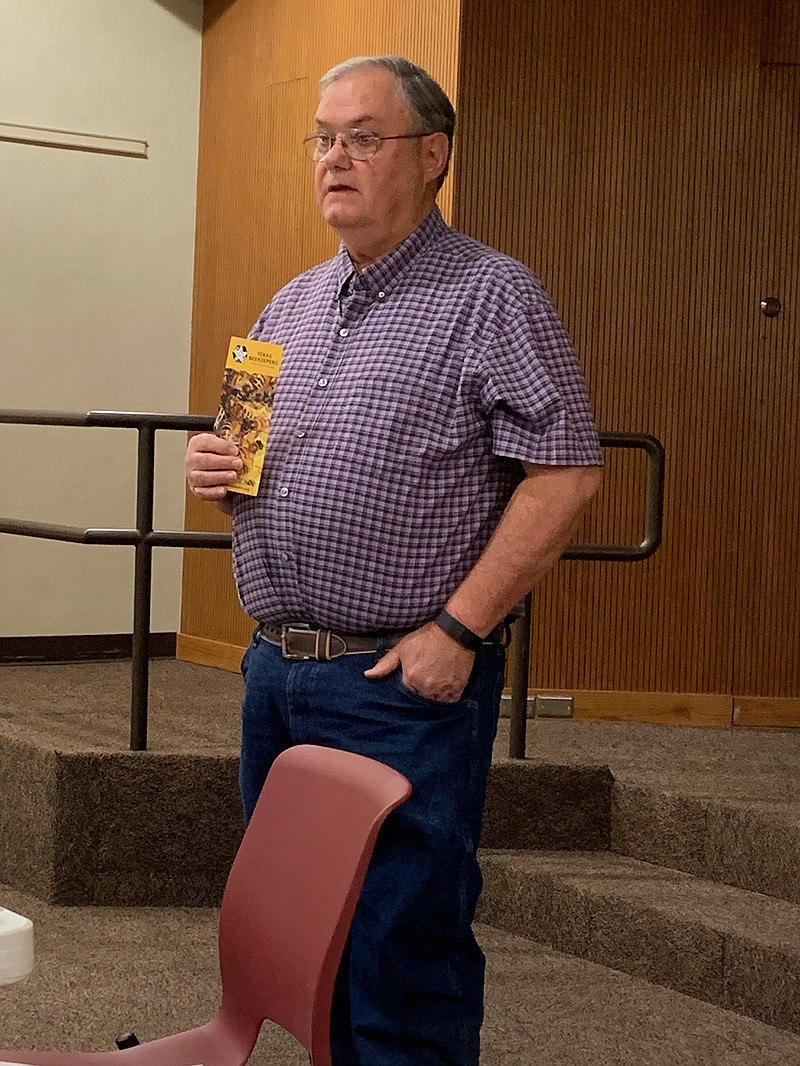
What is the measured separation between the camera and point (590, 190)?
15.3 ft

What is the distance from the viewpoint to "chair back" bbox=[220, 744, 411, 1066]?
1.65 m

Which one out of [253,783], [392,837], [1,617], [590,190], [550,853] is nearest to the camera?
[392,837]

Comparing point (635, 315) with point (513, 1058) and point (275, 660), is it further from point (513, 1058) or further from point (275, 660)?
point (275, 660)

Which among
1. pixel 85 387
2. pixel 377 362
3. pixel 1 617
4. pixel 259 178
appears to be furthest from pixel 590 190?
pixel 377 362

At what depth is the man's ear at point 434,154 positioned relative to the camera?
7.07 ft

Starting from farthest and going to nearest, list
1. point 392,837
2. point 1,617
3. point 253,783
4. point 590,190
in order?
1. point 1,617
2. point 590,190
3. point 253,783
4. point 392,837

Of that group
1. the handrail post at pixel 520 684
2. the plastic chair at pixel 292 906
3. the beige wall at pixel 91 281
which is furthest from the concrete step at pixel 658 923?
the beige wall at pixel 91 281

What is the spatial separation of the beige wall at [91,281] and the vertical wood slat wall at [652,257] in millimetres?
1197

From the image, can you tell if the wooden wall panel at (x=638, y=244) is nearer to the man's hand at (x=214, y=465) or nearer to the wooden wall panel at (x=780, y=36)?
the wooden wall panel at (x=780, y=36)

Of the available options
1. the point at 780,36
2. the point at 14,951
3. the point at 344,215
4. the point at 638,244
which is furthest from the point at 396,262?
the point at 780,36

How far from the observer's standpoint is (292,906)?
68.4 inches

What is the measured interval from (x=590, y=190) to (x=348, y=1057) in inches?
123

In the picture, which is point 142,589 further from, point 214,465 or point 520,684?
point 214,465

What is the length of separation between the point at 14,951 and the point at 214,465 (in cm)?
98
